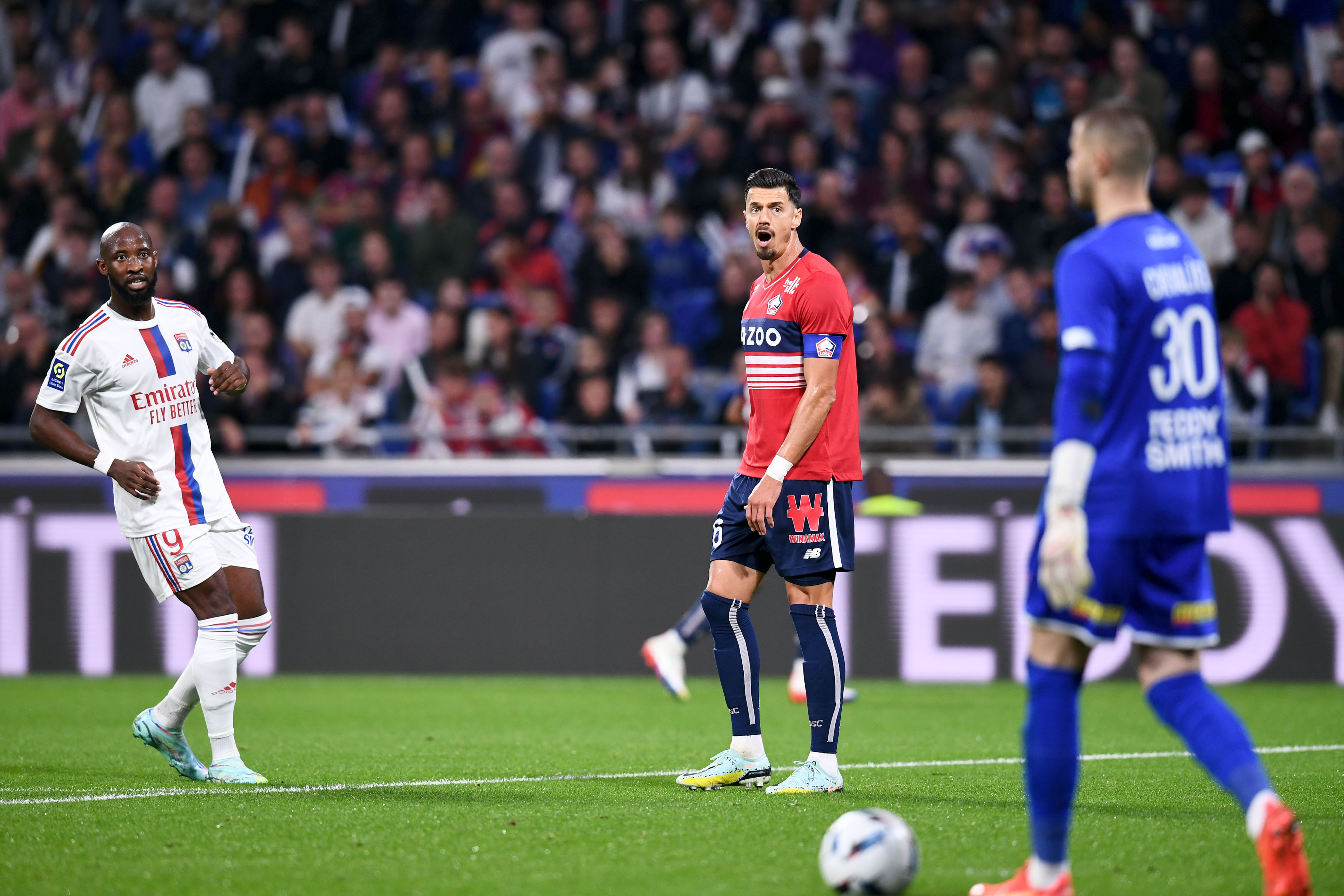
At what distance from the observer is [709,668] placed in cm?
1152

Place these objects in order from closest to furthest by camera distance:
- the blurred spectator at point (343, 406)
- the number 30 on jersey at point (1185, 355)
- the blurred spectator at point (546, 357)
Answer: the number 30 on jersey at point (1185, 355) < the blurred spectator at point (343, 406) < the blurred spectator at point (546, 357)

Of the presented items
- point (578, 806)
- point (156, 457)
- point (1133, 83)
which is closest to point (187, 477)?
point (156, 457)

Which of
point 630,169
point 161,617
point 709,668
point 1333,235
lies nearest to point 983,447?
point 709,668

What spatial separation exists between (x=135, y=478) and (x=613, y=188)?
962 centimetres

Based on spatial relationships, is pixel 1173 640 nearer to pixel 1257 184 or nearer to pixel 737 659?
pixel 737 659

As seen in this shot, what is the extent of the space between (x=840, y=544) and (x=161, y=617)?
6821mm

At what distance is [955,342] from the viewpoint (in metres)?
13.8

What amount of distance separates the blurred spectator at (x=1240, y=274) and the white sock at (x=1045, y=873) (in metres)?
10.2

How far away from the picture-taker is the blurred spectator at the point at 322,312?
47.4ft

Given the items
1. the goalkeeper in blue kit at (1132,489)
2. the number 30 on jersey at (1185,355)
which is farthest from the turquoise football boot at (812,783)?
the number 30 on jersey at (1185,355)

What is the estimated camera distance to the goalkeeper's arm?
12.9 ft

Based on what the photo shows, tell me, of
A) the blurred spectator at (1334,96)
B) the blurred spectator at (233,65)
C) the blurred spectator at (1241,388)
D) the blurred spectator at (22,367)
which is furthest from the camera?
the blurred spectator at (233,65)

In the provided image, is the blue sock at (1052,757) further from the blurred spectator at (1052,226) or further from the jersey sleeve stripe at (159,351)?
the blurred spectator at (1052,226)

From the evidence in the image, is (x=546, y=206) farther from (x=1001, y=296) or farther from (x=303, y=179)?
(x=1001, y=296)
